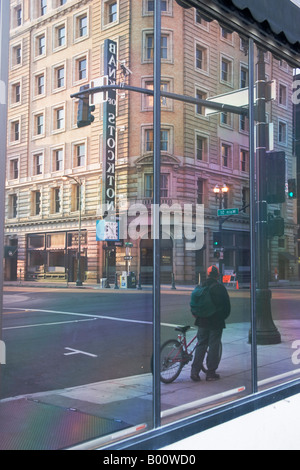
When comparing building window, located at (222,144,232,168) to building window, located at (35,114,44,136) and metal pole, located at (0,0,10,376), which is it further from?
metal pole, located at (0,0,10,376)

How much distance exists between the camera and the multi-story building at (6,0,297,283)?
10.9ft

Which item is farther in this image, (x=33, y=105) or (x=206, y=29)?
(x=206, y=29)

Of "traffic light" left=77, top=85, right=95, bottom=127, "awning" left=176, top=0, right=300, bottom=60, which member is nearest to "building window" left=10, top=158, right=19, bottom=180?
"traffic light" left=77, top=85, right=95, bottom=127

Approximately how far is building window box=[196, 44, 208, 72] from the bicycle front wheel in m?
2.90

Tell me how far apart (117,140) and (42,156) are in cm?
68

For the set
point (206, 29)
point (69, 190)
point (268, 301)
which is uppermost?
point (206, 29)

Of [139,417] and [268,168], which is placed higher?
[268,168]

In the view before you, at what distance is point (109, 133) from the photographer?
12.7ft

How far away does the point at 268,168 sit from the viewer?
635cm

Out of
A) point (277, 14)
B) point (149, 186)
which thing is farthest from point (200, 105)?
point (277, 14)

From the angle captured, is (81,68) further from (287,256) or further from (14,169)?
(287,256)

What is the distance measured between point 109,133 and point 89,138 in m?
0.23

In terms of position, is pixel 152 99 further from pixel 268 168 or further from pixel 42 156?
pixel 268 168

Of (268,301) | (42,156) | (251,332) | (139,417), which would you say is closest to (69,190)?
(42,156)
